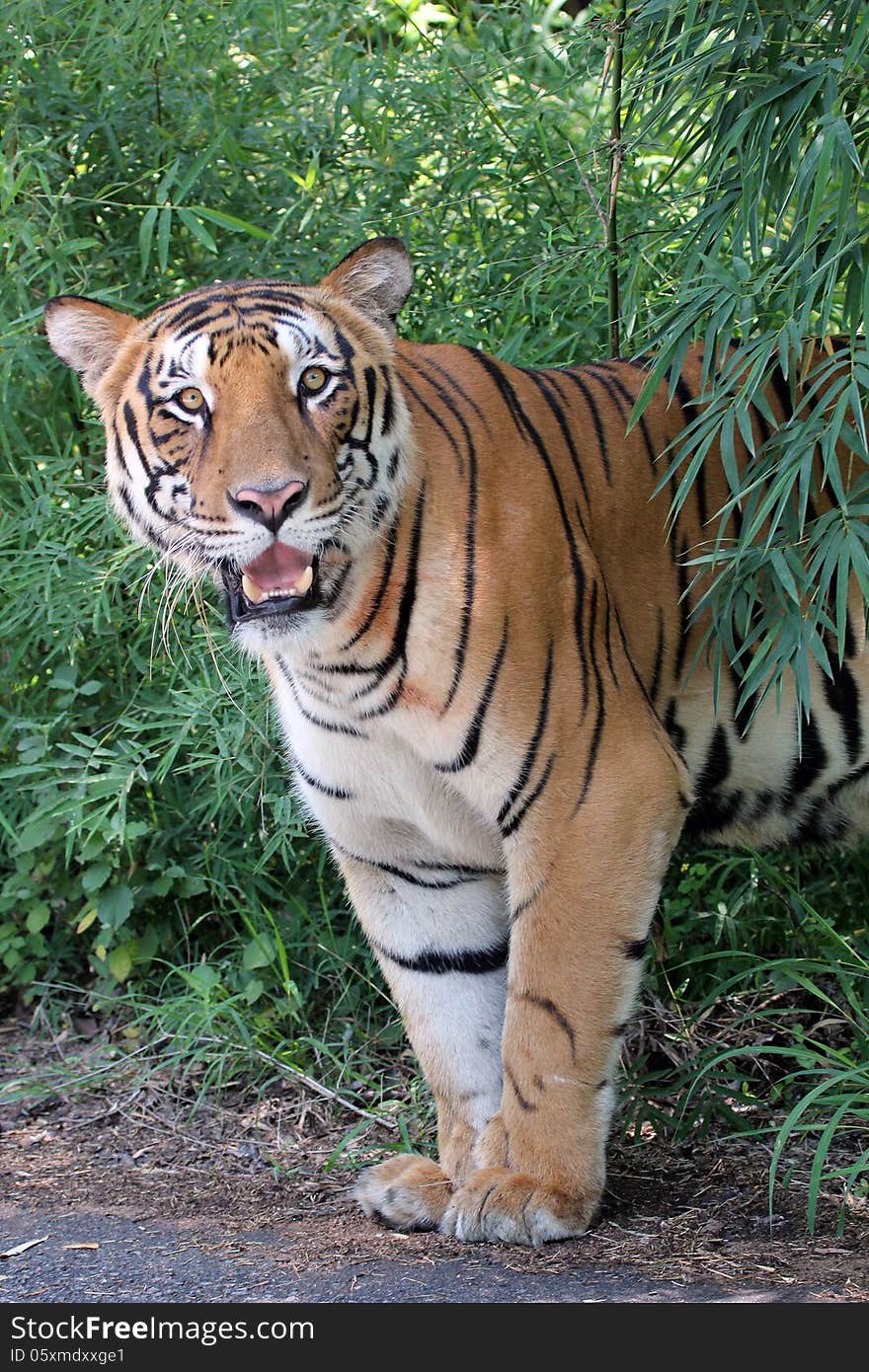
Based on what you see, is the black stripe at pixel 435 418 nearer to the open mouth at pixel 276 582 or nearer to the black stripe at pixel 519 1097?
the open mouth at pixel 276 582

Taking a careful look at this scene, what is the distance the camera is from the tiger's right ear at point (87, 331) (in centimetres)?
285

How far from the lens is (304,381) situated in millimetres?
2680

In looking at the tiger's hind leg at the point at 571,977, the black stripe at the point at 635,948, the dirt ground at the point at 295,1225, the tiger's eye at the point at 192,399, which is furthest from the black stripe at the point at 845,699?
the tiger's eye at the point at 192,399

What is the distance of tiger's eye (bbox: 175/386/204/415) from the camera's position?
265 centimetres

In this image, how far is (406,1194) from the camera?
2.93 metres

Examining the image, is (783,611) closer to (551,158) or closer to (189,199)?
(551,158)

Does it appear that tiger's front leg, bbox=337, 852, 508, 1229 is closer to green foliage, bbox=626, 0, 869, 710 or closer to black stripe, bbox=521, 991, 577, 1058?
Answer: black stripe, bbox=521, 991, 577, 1058

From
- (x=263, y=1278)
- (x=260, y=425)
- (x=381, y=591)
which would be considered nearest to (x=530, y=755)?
(x=381, y=591)

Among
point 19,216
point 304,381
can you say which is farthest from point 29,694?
point 304,381

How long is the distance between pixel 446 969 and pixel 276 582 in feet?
3.09

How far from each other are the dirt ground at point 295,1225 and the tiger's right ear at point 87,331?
5.07 ft

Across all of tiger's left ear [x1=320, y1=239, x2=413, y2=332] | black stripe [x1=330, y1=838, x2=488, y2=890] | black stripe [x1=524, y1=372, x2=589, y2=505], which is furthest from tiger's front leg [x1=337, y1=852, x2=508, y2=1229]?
tiger's left ear [x1=320, y1=239, x2=413, y2=332]

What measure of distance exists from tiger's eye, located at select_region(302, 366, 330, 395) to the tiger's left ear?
0.24 meters

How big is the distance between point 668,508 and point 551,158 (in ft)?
3.78
